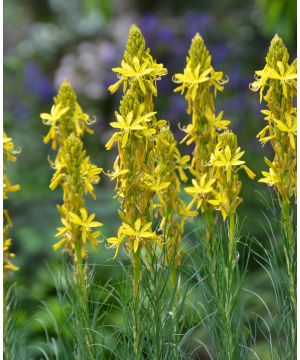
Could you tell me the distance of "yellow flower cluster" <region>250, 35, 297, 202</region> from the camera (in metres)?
2.01

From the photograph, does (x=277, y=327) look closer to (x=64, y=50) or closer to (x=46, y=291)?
(x=46, y=291)

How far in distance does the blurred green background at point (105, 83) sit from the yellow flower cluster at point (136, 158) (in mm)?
3049

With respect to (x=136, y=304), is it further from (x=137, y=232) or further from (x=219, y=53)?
(x=219, y=53)

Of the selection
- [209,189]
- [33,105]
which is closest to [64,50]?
[33,105]

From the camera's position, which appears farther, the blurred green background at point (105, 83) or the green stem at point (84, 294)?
the blurred green background at point (105, 83)

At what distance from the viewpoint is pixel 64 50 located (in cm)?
959

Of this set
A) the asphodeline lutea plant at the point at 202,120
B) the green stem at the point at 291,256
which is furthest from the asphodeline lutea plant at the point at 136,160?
the green stem at the point at 291,256

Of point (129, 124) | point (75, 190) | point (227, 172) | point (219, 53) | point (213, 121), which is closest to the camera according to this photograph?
point (129, 124)

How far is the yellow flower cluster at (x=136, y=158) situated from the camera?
6.33 feet

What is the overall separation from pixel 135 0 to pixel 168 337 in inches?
247

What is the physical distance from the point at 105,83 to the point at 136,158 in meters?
6.00

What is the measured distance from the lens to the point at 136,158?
1.95 metres

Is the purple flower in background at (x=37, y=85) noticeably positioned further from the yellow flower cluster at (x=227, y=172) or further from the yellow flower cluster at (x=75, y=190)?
the yellow flower cluster at (x=227, y=172)

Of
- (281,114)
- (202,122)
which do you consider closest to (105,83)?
(202,122)
